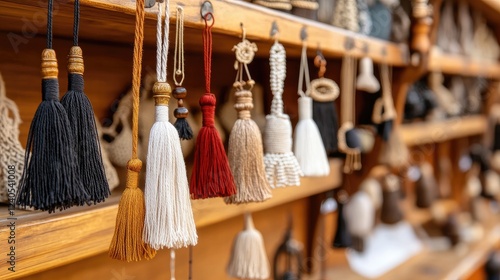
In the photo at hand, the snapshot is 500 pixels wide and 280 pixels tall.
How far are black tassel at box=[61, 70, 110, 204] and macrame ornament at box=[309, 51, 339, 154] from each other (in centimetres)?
49

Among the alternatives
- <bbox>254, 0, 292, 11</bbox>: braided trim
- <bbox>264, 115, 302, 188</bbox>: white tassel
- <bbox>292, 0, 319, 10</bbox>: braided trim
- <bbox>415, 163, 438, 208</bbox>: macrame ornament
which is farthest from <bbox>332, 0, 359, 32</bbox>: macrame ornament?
<bbox>415, 163, 438, 208</bbox>: macrame ornament

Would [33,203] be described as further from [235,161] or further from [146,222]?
[235,161]

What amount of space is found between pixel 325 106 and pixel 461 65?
102 centimetres

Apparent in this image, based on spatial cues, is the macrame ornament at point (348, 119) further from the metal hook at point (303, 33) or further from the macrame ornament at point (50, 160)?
the macrame ornament at point (50, 160)

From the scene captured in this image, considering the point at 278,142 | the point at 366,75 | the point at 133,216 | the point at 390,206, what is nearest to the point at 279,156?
the point at 278,142

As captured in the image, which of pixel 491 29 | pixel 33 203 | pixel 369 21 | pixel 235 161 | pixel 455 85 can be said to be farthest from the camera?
pixel 491 29

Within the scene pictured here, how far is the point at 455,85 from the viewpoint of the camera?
1962 millimetres

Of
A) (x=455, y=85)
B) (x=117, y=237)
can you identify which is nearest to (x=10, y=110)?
(x=117, y=237)

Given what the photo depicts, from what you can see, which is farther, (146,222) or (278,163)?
(278,163)

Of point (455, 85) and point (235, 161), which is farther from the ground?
point (455, 85)

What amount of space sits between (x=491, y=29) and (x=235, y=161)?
80.1 inches

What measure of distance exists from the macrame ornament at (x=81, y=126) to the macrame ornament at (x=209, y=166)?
134 millimetres

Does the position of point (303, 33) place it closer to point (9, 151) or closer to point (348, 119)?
point (348, 119)

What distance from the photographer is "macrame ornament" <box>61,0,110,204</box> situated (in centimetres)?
51
